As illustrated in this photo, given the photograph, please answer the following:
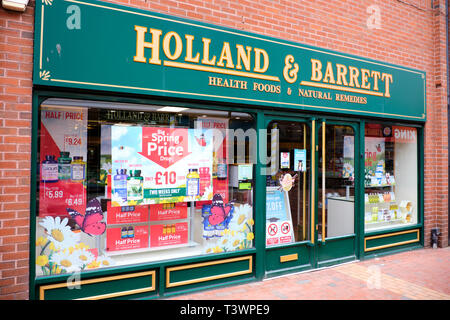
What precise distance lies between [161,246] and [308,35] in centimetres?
393

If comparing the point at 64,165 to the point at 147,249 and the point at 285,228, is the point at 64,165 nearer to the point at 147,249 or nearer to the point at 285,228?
the point at 147,249

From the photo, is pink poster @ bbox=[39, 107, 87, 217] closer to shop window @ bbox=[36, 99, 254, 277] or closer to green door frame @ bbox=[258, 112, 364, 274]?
shop window @ bbox=[36, 99, 254, 277]

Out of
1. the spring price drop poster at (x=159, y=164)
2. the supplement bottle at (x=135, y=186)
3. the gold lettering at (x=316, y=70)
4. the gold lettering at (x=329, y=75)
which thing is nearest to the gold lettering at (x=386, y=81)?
the gold lettering at (x=329, y=75)

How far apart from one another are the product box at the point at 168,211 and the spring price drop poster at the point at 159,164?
0.43ft

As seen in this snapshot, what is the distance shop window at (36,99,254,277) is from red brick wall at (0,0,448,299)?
33 cm

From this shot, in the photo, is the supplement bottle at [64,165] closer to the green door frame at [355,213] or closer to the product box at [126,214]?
the product box at [126,214]

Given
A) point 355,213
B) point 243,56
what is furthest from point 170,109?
point 355,213

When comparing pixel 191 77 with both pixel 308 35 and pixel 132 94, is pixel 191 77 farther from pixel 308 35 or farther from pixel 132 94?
pixel 308 35

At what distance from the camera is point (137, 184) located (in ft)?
14.1

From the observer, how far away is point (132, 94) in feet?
13.4

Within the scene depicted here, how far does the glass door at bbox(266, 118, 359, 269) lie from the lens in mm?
5320

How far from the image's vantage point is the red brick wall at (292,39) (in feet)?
11.2

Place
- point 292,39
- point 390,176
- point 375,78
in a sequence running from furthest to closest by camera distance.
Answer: point 390,176 < point 375,78 < point 292,39

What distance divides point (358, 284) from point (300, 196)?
1.55 metres
